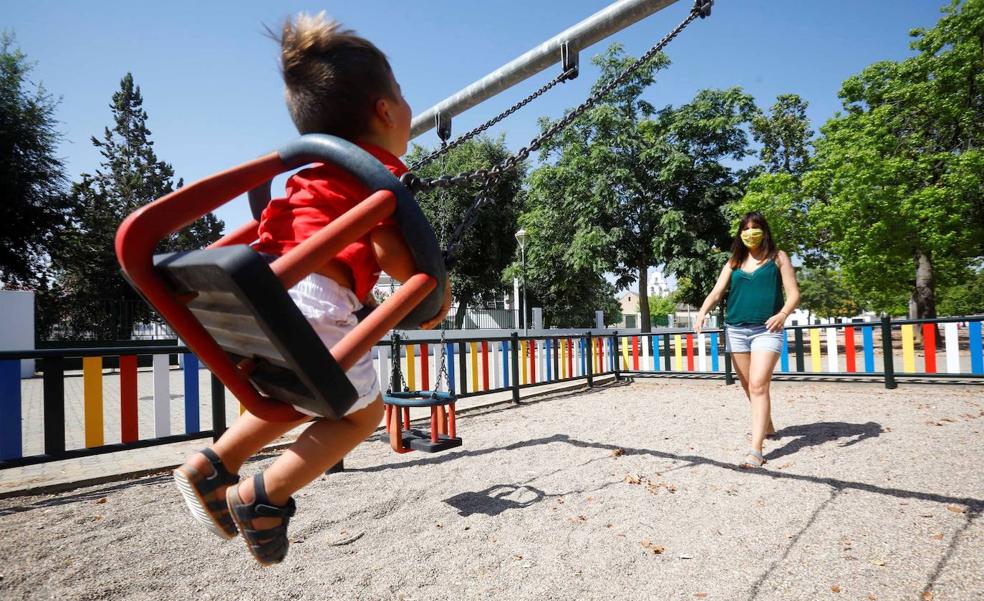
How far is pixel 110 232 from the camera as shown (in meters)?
27.8

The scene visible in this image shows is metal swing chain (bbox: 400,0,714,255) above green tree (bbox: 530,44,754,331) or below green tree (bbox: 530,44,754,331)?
below

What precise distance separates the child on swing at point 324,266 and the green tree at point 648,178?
73.1 feet

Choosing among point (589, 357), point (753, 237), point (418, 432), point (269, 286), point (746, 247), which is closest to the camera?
point (269, 286)

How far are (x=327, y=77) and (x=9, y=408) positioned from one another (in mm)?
4604

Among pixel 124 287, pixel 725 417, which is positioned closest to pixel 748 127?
pixel 725 417

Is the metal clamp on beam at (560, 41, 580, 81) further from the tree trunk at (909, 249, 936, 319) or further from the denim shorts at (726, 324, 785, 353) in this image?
the tree trunk at (909, 249, 936, 319)

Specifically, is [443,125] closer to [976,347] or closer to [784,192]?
[976,347]

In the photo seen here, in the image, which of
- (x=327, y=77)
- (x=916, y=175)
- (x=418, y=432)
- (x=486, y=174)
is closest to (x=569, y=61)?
(x=486, y=174)

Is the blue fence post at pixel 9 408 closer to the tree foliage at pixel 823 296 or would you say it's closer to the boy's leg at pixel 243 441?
the boy's leg at pixel 243 441

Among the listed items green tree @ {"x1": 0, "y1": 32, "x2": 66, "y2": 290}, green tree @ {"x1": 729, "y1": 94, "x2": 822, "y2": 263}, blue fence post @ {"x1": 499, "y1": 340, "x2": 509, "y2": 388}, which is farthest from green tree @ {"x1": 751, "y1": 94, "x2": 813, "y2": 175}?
green tree @ {"x1": 0, "y1": 32, "x2": 66, "y2": 290}

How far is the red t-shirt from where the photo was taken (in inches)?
49.4

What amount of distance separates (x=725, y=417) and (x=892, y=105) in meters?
18.9

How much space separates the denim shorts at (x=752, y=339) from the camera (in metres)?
4.40

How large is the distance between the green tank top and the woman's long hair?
14 centimetres
